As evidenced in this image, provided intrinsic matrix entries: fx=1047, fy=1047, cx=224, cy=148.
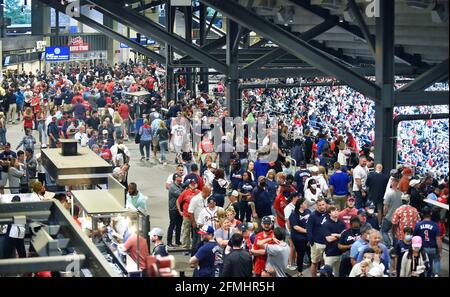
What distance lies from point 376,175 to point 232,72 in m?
9.58

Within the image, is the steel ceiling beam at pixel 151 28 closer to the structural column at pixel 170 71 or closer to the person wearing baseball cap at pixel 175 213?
the person wearing baseball cap at pixel 175 213

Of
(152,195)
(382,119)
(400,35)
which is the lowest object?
(152,195)

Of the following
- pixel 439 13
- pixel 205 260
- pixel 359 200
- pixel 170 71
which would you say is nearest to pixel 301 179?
pixel 359 200

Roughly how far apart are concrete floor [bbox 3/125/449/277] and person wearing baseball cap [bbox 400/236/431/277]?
308 cm

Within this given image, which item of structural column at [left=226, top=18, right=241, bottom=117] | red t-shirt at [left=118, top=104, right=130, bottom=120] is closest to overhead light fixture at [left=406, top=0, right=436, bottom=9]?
structural column at [left=226, top=18, right=241, bottom=117]

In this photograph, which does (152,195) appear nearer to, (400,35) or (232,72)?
(232,72)

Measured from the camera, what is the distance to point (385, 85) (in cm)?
1712

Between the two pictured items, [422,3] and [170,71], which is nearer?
[422,3]

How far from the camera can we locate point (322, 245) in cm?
1448

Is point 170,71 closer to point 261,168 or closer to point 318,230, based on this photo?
point 261,168

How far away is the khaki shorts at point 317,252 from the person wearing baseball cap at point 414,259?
1796 millimetres

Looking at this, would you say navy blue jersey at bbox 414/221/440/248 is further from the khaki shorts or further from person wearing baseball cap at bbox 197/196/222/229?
person wearing baseball cap at bbox 197/196/222/229

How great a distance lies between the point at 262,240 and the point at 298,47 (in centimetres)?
625

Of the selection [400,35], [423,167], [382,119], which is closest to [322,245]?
[423,167]
